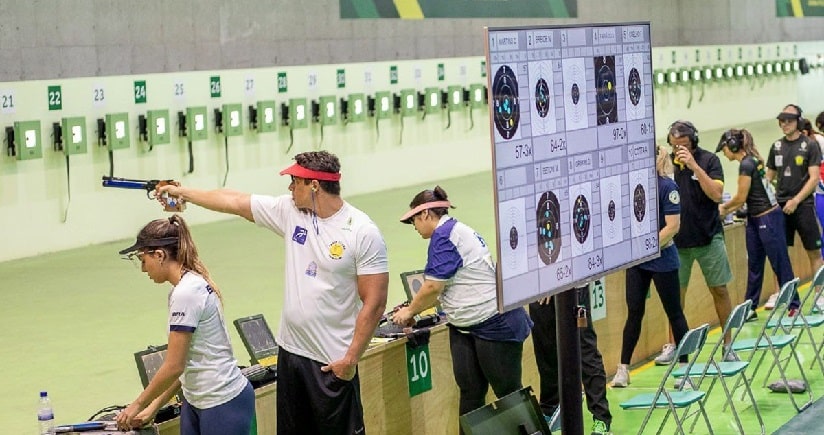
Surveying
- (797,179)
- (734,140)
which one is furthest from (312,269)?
(797,179)

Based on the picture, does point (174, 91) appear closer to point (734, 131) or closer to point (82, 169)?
point (82, 169)

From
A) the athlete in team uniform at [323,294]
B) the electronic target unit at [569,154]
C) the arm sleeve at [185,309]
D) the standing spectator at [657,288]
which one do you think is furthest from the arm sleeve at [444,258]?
the standing spectator at [657,288]

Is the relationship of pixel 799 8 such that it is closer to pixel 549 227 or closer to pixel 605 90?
pixel 605 90

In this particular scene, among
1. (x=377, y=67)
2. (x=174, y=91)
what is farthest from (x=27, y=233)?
(x=377, y=67)

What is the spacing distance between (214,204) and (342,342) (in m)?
0.82

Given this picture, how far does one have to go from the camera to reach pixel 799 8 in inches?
1286

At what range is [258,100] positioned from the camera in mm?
15781

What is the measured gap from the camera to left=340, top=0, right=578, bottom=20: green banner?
59.5 feet

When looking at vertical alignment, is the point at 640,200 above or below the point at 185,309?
above

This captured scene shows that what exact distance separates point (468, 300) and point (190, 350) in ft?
5.56

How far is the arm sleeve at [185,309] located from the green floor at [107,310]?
8.94 feet

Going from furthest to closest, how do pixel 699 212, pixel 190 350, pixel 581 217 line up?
pixel 699 212 < pixel 190 350 < pixel 581 217

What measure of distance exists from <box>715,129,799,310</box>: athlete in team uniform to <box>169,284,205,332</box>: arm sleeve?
17.9ft

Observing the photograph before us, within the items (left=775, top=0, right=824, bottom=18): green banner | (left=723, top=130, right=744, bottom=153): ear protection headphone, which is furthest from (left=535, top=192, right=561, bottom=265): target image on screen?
(left=775, top=0, right=824, bottom=18): green banner
